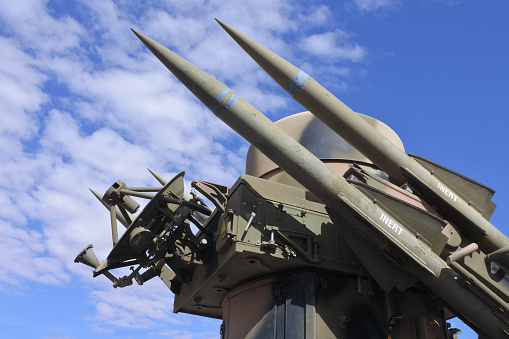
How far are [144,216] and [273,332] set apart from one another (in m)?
2.89

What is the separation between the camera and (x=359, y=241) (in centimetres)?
897

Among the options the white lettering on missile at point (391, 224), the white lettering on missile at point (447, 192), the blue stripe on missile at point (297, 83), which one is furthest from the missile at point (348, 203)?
the white lettering on missile at point (447, 192)

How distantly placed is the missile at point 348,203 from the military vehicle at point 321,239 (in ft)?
0.06

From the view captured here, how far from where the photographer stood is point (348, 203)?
27.9 feet

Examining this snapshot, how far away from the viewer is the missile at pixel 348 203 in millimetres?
8516

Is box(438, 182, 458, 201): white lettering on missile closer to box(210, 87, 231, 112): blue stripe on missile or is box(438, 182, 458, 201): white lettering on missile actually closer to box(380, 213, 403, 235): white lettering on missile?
box(380, 213, 403, 235): white lettering on missile

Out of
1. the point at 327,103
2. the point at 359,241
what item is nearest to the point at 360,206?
the point at 359,241

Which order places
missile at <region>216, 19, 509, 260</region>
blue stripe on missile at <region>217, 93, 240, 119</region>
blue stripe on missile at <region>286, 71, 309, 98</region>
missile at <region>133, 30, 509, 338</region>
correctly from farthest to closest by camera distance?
blue stripe on missile at <region>286, 71, 309, 98</region>, missile at <region>216, 19, 509, 260</region>, blue stripe on missile at <region>217, 93, 240, 119</region>, missile at <region>133, 30, 509, 338</region>

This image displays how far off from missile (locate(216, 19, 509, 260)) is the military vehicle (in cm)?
2

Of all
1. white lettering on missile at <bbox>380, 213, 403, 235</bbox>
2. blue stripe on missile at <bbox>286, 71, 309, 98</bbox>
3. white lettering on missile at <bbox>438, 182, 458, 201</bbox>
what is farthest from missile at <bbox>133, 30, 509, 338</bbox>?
white lettering on missile at <bbox>438, 182, 458, 201</bbox>

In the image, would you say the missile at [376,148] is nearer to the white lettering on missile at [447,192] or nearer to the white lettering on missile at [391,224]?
the white lettering on missile at [447,192]

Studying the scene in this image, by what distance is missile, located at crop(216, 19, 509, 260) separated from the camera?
31.0ft

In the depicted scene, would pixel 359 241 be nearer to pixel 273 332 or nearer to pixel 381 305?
pixel 381 305

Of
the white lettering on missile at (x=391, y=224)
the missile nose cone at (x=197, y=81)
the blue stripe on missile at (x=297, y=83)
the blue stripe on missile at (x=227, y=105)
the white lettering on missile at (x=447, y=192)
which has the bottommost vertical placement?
the white lettering on missile at (x=391, y=224)
